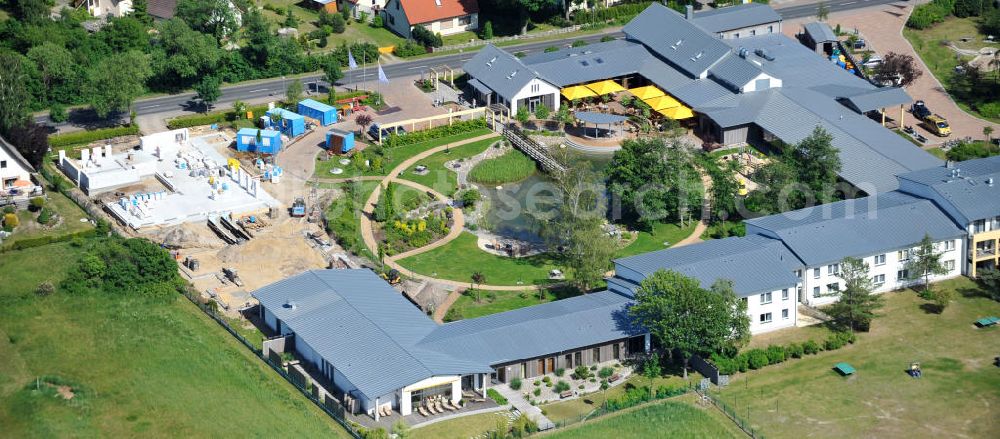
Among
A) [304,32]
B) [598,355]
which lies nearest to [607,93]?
[304,32]

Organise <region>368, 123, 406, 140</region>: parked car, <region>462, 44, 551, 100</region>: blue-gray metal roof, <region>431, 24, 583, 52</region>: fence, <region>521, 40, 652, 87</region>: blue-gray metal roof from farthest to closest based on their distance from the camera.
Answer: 1. <region>431, 24, 583, 52</region>: fence
2. <region>521, 40, 652, 87</region>: blue-gray metal roof
3. <region>462, 44, 551, 100</region>: blue-gray metal roof
4. <region>368, 123, 406, 140</region>: parked car

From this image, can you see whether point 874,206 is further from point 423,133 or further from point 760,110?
point 423,133

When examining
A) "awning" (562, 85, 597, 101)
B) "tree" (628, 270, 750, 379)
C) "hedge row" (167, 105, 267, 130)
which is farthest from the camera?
"awning" (562, 85, 597, 101)

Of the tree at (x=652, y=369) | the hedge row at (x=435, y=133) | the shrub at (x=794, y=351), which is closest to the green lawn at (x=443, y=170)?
the hedge row at (x=435, y=133)

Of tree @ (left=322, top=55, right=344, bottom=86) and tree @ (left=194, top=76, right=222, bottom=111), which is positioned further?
tree @ (left=322, top=55, right=344, bottom=86)

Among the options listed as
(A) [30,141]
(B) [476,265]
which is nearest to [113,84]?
(A) [30,141]

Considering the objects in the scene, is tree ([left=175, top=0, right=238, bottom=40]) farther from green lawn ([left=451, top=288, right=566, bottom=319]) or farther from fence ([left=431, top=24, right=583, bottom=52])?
green lawn ([left=451, top=288, right=566, bottom=319])

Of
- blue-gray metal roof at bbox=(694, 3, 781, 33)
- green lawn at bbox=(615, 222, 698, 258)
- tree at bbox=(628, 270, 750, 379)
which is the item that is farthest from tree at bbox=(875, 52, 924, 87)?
tree at bbox=(628, 270, 750, 379)

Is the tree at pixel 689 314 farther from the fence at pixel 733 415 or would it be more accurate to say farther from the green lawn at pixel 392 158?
the green lawn at pixel 392 158
